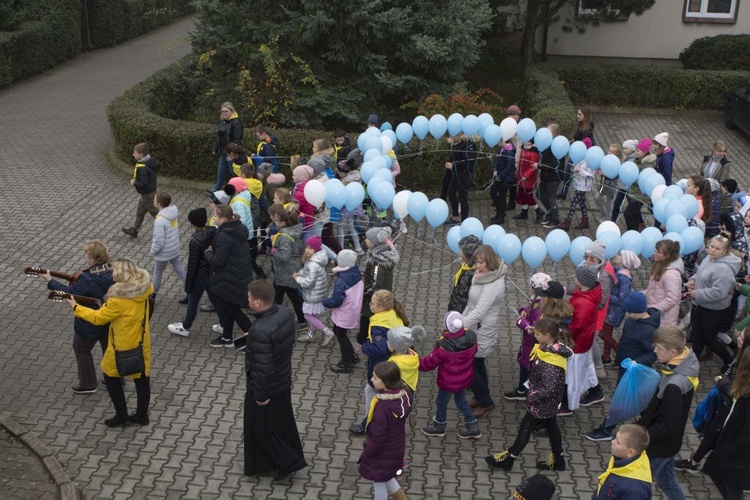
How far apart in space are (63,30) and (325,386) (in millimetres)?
20685

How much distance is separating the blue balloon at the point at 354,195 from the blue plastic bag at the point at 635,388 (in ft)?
14.9

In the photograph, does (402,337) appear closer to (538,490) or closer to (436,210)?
(538,490)

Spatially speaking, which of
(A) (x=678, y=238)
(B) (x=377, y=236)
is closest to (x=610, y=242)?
(A) (x=678, y=238)

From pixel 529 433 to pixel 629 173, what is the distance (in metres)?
5.44

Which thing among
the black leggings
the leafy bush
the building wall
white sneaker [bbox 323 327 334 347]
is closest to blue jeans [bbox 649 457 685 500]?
the black leggings

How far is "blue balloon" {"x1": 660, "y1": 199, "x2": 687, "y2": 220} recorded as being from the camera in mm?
9354

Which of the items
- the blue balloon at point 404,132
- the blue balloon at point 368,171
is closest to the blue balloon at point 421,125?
the blue balloon at point 404,132

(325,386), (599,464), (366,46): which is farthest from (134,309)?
(366,46)

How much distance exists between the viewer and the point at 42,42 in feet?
78.4

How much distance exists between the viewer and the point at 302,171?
10.4m

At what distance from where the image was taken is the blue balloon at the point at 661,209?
378 inches

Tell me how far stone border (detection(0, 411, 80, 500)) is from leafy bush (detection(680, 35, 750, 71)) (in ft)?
68.0

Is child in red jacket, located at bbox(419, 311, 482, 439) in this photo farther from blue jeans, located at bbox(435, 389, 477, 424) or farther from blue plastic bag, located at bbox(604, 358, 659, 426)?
blue plastic bag, located at bbox(604, 358, 659, 426)

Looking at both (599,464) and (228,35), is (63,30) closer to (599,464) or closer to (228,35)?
(228,35)
